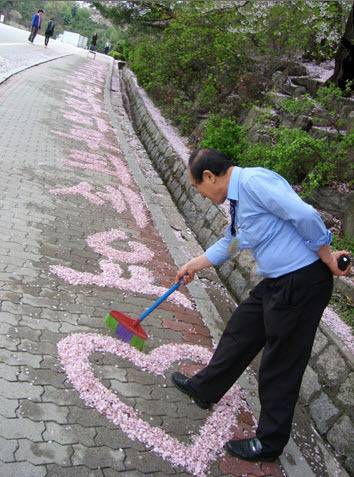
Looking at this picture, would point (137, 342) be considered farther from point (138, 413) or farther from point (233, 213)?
point (233, 213)

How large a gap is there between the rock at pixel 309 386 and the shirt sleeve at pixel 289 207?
1732 millimetres

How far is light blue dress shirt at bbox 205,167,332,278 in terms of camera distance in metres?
2.77

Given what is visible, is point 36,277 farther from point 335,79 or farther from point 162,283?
point 335,79

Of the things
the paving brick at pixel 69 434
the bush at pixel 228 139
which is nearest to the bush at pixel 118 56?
the bush at pixel 228 139

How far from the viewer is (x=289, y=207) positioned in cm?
275

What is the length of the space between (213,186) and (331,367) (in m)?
2.01

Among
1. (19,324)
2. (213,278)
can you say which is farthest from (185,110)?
(19,324)

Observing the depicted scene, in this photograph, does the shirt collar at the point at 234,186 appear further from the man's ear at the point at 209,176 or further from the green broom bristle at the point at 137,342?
the green broom bristle at the point at 137,342

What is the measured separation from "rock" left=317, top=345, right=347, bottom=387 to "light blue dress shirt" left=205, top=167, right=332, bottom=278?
1.44 metres

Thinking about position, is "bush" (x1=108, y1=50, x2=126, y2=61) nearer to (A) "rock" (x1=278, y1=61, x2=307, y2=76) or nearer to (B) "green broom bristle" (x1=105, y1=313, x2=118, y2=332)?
(A) "rock" (x1=278, y1=61, x2=307, y2=76)

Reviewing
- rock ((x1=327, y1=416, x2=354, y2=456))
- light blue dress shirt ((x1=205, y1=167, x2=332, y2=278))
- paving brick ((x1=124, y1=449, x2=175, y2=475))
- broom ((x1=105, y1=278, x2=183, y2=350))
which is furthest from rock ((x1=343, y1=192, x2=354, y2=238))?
paving brick ((x1=124, y1=449, x2=175, y2=475))

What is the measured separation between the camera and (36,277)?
14.9ft

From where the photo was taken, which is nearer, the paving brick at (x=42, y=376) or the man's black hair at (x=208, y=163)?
the man's black hair at (x=208, y=163)

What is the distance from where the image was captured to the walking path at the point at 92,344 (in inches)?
115
